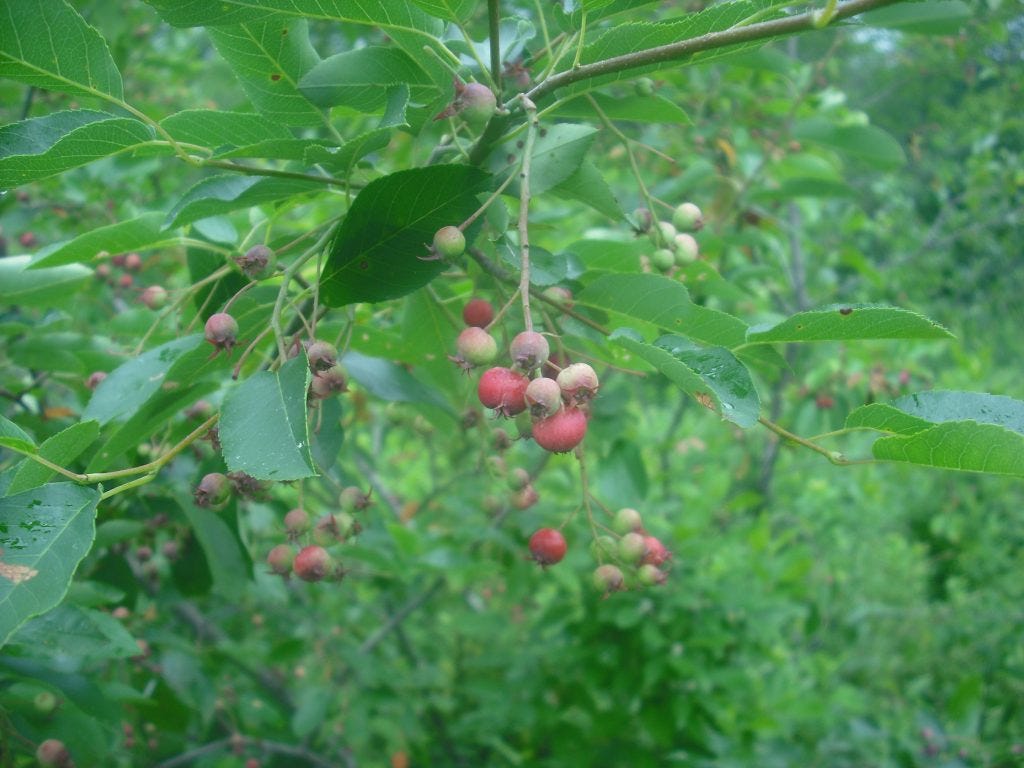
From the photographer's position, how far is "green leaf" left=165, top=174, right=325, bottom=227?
1.09m

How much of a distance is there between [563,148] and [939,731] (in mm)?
2422

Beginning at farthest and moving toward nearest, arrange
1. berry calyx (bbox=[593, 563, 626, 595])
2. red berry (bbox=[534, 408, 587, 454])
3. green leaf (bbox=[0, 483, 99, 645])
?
berry calyx (bbox=[593, 563, 626, 595])
red berry (bbox=[534, 408, 587, 454])
green leaf (bbox=[0, 483, 99, 645])

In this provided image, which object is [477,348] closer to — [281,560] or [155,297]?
[281,560]

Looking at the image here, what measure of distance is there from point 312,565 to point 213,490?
172mm

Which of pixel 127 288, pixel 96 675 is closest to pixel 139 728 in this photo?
pixel 96 675

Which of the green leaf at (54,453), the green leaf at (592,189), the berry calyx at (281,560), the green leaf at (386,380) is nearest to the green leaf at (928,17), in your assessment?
the green leaf at (592,189)

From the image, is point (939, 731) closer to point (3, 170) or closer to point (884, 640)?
point (884, 640)

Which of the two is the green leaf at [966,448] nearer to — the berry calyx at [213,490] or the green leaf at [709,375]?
the green leaf at [709,375]

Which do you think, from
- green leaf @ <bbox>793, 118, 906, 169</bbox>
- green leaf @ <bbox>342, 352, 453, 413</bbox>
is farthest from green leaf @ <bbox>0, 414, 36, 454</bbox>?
green leaf @ <bbox>793, 118, 906, 169</bbox>

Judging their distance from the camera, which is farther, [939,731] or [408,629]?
[408,629]

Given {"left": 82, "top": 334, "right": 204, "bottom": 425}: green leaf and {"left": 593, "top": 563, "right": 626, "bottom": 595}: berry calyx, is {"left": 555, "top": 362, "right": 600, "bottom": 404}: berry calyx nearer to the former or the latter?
{"left": 593, "top": 563, "right": 626, "bottom": 595}: berry calyx

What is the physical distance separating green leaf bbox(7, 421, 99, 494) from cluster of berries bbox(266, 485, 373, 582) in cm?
37

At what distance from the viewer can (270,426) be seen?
90 centimetres

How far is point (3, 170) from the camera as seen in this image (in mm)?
919
